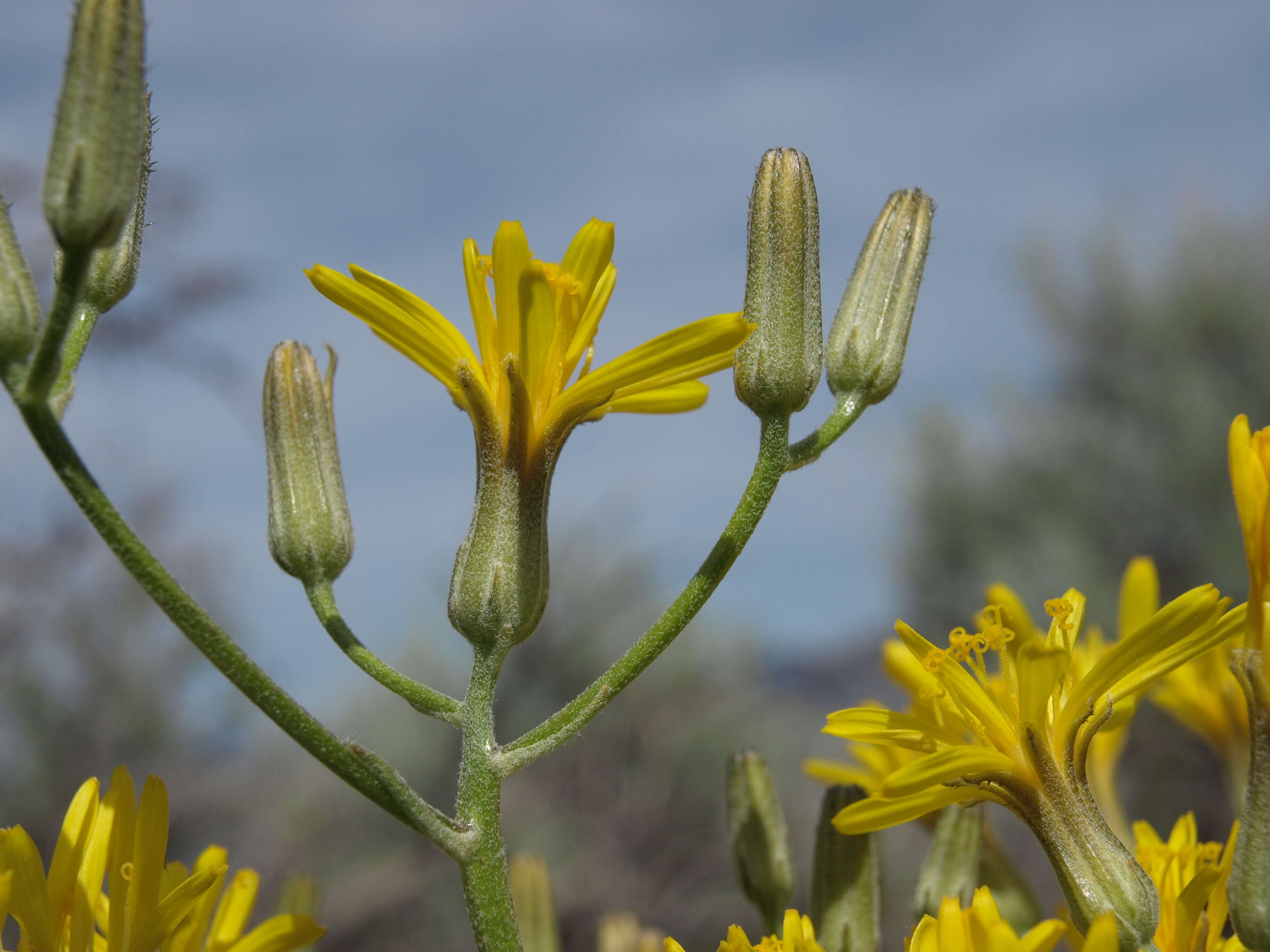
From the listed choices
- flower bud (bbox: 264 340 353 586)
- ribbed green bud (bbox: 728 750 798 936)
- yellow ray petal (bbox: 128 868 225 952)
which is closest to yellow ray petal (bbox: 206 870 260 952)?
yellow ray petal (bbox: 128 868 225 952)

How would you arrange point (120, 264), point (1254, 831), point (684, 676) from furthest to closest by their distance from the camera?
point (684, 676) → point (120, 264) → point (1254, 831)

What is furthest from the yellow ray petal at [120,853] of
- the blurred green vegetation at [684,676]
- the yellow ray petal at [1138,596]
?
the blurred green vegetation at [684,676]

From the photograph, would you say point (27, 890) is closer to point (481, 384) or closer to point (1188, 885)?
point (481, 384)

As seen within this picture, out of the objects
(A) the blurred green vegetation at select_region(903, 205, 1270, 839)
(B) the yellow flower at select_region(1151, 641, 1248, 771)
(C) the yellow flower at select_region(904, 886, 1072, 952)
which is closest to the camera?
(C) the yellow flower at select_region(904, 886, 1072, 952)

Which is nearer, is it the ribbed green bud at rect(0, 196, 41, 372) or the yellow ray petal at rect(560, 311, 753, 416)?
the ribbed green bud at rect(0, 196, 41, 372)

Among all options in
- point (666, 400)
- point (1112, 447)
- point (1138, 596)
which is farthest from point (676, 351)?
point (1112, 447)

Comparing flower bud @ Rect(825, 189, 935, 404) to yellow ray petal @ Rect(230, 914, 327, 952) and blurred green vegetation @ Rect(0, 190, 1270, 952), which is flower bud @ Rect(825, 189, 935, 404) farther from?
blurred green vegetation @ Rect(0, 190, 1270, 952)

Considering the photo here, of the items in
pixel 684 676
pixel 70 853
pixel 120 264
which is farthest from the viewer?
pixel 684 676
